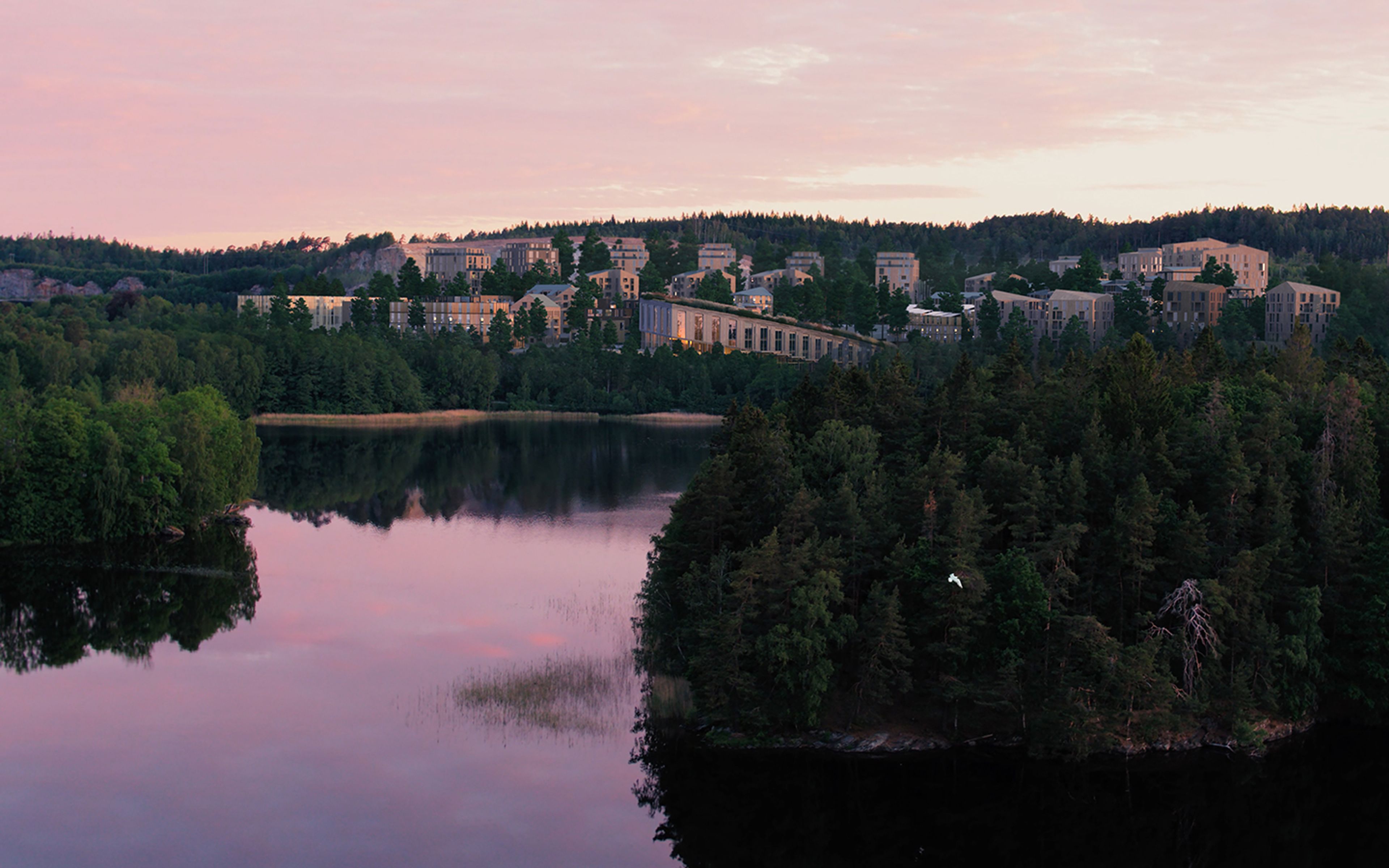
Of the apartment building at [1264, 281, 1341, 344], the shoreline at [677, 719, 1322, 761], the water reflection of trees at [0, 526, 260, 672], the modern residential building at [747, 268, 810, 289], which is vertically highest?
the modern residential building at [747, 268, 810, 289]

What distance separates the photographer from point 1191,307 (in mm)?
85500

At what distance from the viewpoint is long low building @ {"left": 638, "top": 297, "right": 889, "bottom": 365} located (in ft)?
319

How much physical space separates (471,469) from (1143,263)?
3222 inches

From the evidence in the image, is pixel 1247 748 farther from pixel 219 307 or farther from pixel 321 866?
A: pixel 219 307

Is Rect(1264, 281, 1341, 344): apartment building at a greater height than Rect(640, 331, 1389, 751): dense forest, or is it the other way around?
Rect(1264, 281, 1341, 344): apartment building

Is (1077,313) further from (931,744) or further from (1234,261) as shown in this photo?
(931,744)

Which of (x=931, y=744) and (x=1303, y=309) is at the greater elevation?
(x=1303, y=309)

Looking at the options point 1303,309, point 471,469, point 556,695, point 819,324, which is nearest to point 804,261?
point 819,324

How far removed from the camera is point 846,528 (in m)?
24.4

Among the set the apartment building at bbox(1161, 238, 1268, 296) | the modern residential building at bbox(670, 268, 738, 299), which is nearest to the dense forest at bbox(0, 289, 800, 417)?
the modern residential building at bbox(670, 268, 738, 299)

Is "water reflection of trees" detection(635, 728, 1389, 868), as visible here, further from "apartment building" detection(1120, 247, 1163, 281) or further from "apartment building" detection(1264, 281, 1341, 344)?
"apartment building" detection(1120, 247, 1163, 281)

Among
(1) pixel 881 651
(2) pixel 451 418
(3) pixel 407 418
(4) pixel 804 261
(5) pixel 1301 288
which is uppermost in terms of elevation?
(4) pixel 804 261

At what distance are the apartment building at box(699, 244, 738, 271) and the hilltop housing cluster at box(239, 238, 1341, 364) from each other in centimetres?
14

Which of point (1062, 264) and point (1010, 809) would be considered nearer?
point (1010, 809)
